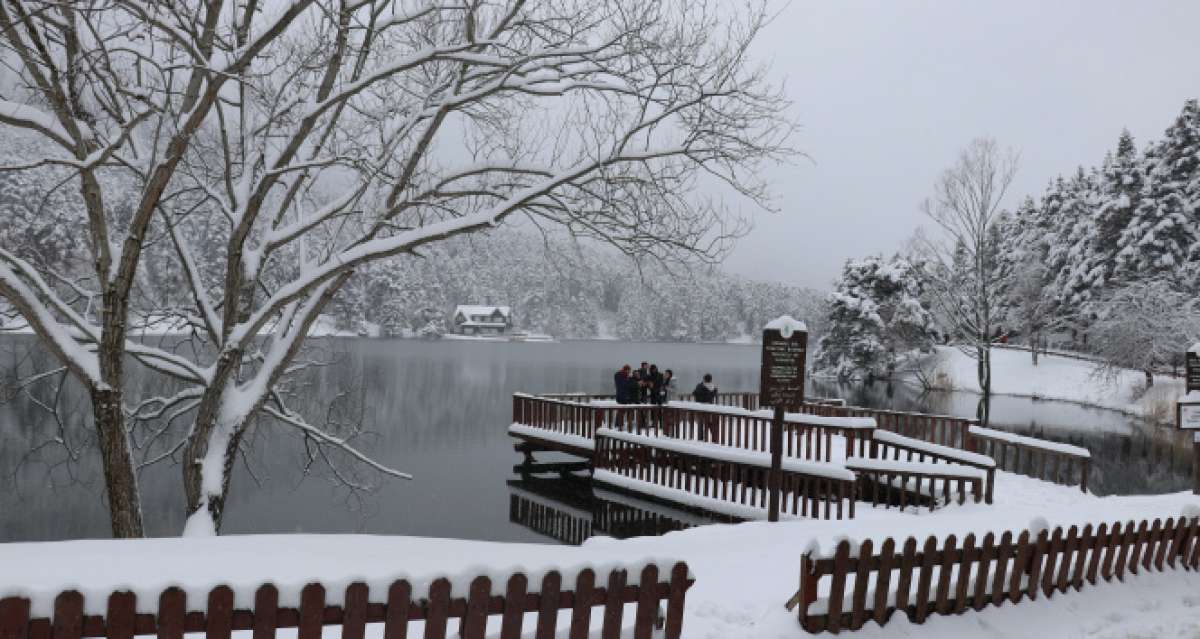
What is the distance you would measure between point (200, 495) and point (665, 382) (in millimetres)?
13377

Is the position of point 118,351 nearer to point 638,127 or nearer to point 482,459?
point 638,127

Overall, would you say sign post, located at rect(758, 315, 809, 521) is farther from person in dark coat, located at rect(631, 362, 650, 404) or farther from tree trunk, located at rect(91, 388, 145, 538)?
person in dark coat, located at rect(631, 362, 650, 404)

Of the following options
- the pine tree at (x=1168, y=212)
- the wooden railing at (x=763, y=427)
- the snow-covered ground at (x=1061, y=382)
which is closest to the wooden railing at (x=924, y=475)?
the wooden railing at (x=763, y=427)

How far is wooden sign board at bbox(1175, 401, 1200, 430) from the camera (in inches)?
413

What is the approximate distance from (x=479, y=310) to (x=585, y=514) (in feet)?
423

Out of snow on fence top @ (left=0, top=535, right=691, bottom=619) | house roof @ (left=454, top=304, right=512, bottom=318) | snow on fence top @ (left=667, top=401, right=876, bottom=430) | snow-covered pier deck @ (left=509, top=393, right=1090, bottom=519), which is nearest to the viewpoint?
snow on fence top @ (left=0, top=535, right=691, bottom=619)

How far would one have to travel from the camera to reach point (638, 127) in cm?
827

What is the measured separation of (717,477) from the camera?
46.9 ft

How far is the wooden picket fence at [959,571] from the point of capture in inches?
209

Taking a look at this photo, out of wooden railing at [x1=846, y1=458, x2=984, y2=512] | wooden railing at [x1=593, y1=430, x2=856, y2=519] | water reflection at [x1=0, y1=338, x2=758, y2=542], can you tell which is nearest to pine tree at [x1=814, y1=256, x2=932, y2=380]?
water reflection at [x1=0, y1=338, x2=758, y2=542]

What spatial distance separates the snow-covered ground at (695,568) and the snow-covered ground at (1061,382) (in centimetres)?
2863

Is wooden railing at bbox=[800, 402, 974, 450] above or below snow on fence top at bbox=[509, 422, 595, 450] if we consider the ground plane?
above

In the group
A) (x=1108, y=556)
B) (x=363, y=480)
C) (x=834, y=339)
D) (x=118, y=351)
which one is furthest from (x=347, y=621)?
(x=834, y=339)

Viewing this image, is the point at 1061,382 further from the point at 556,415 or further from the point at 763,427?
the point at 556,415
